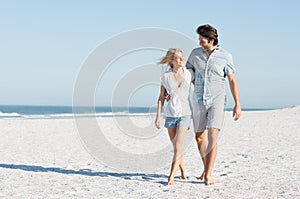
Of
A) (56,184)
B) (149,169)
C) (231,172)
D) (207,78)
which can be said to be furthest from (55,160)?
(207,78)

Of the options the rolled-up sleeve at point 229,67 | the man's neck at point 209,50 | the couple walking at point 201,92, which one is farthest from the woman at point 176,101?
the rolled-up sleeve at point 229,67

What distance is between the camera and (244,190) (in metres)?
5.14

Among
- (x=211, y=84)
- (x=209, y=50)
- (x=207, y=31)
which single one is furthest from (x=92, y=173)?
(x=207, y=31)

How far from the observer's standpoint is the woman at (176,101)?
17.9ft

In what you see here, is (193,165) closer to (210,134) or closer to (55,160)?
(210,134)

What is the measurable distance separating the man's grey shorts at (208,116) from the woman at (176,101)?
0.11 meters

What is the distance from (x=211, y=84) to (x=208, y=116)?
1.27ft

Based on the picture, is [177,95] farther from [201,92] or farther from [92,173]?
[92,173]

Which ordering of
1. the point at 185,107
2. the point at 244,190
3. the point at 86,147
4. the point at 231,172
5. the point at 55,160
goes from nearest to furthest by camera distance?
the point at 244,190 → the point at 185,107 → the point at 231,172 → the point at 55,160 → the point at 86,147

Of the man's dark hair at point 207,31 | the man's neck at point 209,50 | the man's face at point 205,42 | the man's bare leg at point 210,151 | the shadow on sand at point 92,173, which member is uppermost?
the man's dark hair at point 207,31

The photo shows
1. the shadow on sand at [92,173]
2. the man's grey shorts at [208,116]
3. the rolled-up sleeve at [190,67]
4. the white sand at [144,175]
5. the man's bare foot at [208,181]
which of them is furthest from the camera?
the shadow on sand at [92,173]

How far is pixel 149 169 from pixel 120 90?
263 centimetres

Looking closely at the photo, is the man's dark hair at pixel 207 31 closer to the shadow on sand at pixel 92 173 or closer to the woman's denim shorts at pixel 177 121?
the woman's denim shorts at pixel 177 121

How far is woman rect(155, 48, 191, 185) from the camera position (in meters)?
5.46
